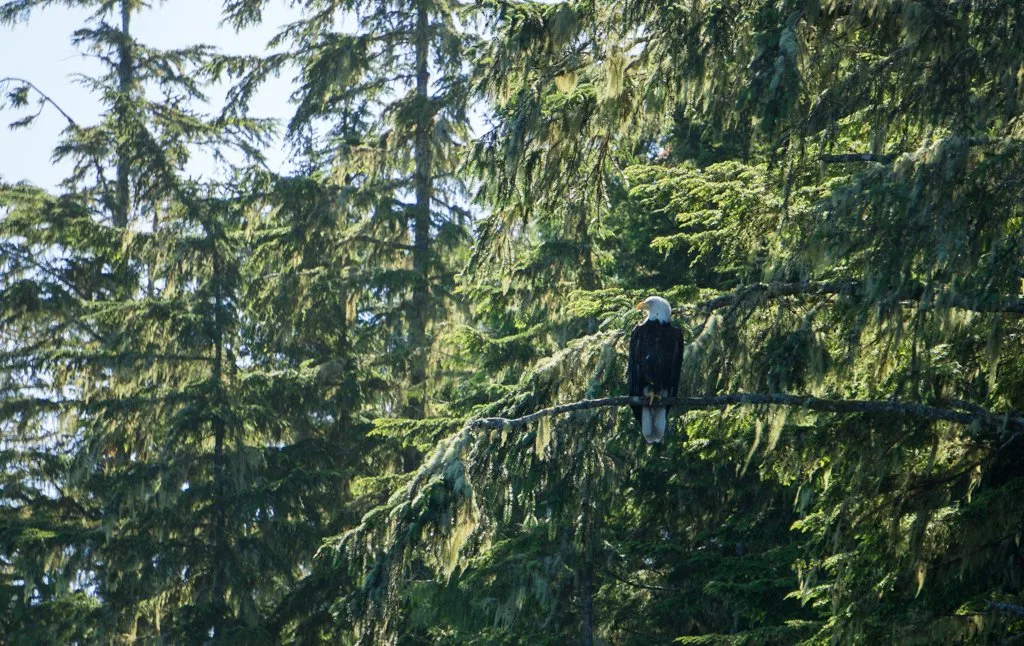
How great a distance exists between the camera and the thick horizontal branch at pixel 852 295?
25.8 feet

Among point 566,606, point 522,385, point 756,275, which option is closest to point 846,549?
point 522,385

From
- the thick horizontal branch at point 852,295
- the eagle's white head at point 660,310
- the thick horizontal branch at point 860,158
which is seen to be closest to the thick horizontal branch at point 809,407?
the thick horizontal branch at point 852,295

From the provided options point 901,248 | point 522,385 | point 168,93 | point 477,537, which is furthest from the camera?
point 168,93

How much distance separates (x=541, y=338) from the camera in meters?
15.6

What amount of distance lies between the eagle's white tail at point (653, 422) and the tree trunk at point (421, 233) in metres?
10.5

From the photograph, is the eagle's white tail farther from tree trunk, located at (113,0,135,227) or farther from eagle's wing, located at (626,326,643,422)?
tree trunk, located at (113,0,135,227)

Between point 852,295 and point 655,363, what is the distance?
1322 mm

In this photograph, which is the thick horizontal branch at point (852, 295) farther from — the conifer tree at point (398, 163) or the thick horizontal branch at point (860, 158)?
the conifer tree at point (398, 163)

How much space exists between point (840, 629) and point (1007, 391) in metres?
2.06

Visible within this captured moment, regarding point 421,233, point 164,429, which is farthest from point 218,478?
point 421,233

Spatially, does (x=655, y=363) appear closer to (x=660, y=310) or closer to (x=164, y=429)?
(x=660, y=310)

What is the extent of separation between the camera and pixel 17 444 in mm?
21875

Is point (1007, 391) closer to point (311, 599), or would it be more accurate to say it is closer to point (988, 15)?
point (988, 15)

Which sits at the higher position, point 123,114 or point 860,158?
point 123,114
